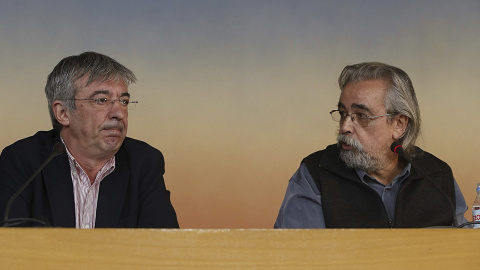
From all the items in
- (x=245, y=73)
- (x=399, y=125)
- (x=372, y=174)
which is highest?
(x=245, y=73)

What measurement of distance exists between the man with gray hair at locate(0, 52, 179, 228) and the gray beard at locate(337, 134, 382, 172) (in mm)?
757

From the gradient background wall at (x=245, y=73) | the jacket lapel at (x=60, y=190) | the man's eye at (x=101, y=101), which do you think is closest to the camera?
the jacket lapel at (x=60, y=190)

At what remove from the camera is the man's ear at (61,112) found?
9.20ft

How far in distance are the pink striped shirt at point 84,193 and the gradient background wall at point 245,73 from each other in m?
1.27

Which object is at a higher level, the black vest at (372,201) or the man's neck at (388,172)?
the man's neck at (388,172)

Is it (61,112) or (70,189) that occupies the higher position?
(61,112)

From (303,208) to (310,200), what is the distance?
1.9 inches

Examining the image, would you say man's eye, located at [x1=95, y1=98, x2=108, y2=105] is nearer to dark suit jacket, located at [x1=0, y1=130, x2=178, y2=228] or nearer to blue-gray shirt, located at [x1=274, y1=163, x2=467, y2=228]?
dark suit jacket, located at [x1=0, y1=130, x2=178, y2=228]

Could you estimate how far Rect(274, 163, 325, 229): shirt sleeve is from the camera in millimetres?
2678

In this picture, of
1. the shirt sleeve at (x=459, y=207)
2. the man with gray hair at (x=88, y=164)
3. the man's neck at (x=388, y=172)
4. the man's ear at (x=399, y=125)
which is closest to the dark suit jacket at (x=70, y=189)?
the man with gray hair at (x=88, y=164)

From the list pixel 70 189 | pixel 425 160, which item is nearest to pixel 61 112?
pixel 70 189

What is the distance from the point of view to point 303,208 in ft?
8.84

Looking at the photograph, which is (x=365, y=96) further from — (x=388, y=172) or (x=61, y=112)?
(x=61, y=112)

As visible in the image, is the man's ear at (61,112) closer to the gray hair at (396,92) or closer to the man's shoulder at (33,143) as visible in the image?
the man's shoulder at (33,143)
